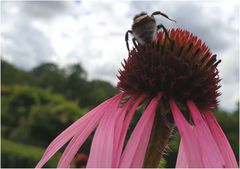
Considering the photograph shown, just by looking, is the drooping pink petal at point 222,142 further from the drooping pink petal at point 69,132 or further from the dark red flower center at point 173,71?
the drooping pink petal at point 69,132

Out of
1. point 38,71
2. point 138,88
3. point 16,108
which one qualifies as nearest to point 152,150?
point 138,88

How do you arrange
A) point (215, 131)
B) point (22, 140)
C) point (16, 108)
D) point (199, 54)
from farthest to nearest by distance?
point (16, 108) → point (22, 140) → point (199, 54) → point (215, 131)

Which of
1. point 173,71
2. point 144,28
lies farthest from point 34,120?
point 144,28

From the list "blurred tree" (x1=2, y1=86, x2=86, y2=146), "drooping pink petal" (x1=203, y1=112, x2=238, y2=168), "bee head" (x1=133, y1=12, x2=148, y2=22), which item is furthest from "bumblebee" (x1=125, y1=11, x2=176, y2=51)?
"blurred tree" (x1=2, y1=86, x2=86, y2=146)

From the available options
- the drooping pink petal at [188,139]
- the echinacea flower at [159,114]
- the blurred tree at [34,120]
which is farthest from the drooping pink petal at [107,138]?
the blurred tree at [34,120]

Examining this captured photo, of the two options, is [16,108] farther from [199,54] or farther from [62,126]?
[199,54]

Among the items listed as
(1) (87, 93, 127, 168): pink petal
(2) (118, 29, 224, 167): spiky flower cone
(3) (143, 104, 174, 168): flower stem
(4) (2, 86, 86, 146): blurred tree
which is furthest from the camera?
(4) (2, 86, 86, 146): blurred tree

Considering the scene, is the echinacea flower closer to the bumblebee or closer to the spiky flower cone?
the spiky flower cone
